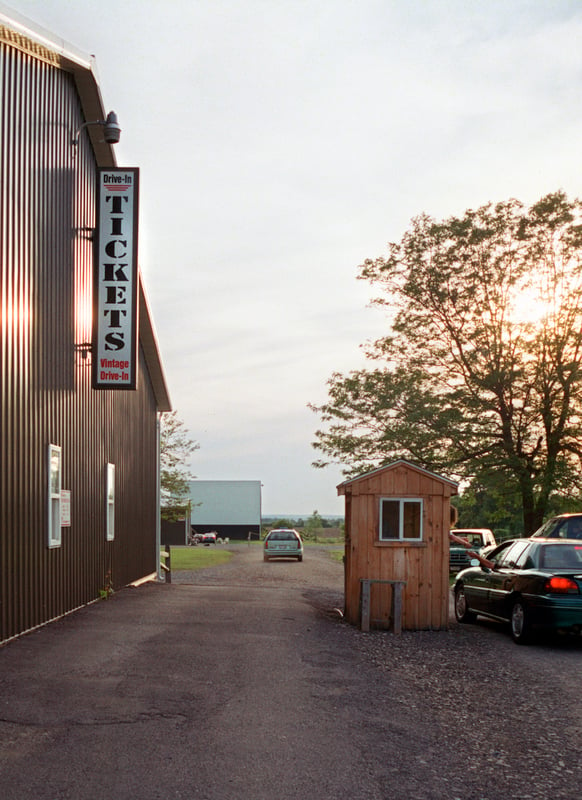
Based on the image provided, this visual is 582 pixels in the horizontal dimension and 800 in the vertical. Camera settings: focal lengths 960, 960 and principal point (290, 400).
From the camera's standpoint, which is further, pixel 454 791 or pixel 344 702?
pixel 344 702

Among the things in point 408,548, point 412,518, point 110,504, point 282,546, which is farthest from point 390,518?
point 282,546

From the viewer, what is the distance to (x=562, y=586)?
13.2m

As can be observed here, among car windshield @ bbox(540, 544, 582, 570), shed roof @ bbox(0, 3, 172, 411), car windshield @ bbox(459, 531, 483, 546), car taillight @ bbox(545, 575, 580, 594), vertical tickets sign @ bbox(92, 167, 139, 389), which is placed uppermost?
shed roof @ bbox(0, 3, 172, 411)

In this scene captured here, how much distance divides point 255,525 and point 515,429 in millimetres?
67054

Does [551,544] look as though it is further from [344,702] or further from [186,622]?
[344,702]

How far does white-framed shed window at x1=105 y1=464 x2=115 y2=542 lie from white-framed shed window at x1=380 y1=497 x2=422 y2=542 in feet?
19.8

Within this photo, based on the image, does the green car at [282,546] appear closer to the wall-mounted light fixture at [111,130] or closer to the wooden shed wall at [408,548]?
the wooden shed wall at [408,548]

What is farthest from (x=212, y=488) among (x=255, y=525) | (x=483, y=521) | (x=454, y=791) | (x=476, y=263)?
(x=454, y=791)

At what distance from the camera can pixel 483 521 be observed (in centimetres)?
6662

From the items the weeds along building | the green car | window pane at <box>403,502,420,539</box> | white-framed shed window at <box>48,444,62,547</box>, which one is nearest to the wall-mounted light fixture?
the weeds along building

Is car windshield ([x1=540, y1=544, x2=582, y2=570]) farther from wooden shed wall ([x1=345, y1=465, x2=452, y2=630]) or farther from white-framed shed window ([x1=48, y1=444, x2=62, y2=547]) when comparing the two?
white-framed shed window ([x1=48, y1=444, x2=62, y2=547])

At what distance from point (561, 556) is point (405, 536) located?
2653mm

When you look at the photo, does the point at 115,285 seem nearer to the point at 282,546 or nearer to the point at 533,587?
the point at 533,587

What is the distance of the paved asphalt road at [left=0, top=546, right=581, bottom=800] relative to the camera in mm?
6141
